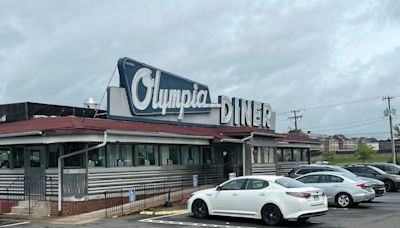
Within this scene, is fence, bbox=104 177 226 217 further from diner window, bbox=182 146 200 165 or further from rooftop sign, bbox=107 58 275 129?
rooftop sign, bbox=107 58 275 129

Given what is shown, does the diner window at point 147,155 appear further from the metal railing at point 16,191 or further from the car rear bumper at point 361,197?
the car rear bumper at point 361,197

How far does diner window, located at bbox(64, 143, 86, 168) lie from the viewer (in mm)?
20484

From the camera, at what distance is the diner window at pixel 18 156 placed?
22.1m

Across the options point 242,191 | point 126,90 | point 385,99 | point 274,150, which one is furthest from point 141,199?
point 385,99

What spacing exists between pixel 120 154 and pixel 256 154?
10419 millimetres

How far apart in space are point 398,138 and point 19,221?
11129cm

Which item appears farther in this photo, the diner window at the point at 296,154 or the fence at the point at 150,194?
the diner window at the point at 296,154

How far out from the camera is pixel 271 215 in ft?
51.0

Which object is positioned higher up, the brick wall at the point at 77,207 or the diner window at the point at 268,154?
the diner window at the point at 268,154

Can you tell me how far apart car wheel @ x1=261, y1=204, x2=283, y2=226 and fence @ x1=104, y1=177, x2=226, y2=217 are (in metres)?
5.95

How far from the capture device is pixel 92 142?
66.2ft

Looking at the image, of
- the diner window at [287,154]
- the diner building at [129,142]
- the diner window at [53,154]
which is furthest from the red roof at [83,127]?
the diner window at [287,154]

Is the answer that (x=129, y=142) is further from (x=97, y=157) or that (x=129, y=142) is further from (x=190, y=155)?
(x=190, y=155)

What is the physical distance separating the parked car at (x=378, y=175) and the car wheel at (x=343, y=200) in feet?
28.6
